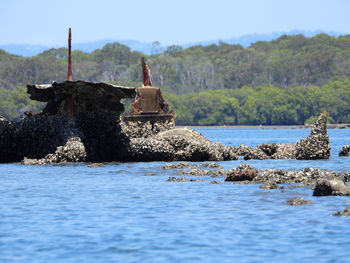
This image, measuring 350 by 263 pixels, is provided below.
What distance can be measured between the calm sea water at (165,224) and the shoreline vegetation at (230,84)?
120 metres

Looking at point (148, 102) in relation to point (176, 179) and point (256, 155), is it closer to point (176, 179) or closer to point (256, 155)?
point (256, 155)

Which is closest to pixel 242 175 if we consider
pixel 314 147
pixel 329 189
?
pixel 329 189

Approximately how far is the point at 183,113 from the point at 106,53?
40885mm

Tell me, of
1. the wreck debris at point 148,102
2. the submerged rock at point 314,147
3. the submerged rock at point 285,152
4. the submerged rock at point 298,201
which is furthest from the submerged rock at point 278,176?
the wreck debris at point 148,102

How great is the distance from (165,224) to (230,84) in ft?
610

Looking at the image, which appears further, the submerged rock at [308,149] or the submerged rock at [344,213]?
the submerged rock at [308,149]

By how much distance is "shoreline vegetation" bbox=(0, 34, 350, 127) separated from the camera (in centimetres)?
15675

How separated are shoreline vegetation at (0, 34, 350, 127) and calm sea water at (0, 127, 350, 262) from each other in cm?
12042

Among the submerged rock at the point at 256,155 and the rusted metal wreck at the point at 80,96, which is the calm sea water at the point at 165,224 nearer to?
the rusted metal wreck at the point at 80,96

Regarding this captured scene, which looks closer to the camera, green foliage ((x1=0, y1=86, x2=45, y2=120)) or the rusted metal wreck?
the rusted metal wreck

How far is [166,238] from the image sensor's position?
12438 millimetres

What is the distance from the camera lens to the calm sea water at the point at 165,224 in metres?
11.3

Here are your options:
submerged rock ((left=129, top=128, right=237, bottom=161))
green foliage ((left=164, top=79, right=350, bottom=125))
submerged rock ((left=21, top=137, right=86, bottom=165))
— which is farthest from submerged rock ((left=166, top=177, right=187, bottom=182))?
green foliage ((left=164, top=79, right=350, bottom=125))

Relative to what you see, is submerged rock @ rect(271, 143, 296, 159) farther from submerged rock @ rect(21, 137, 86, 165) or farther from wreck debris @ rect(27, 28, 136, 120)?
submerged rock @ rect(21, 137, 86, 165)
